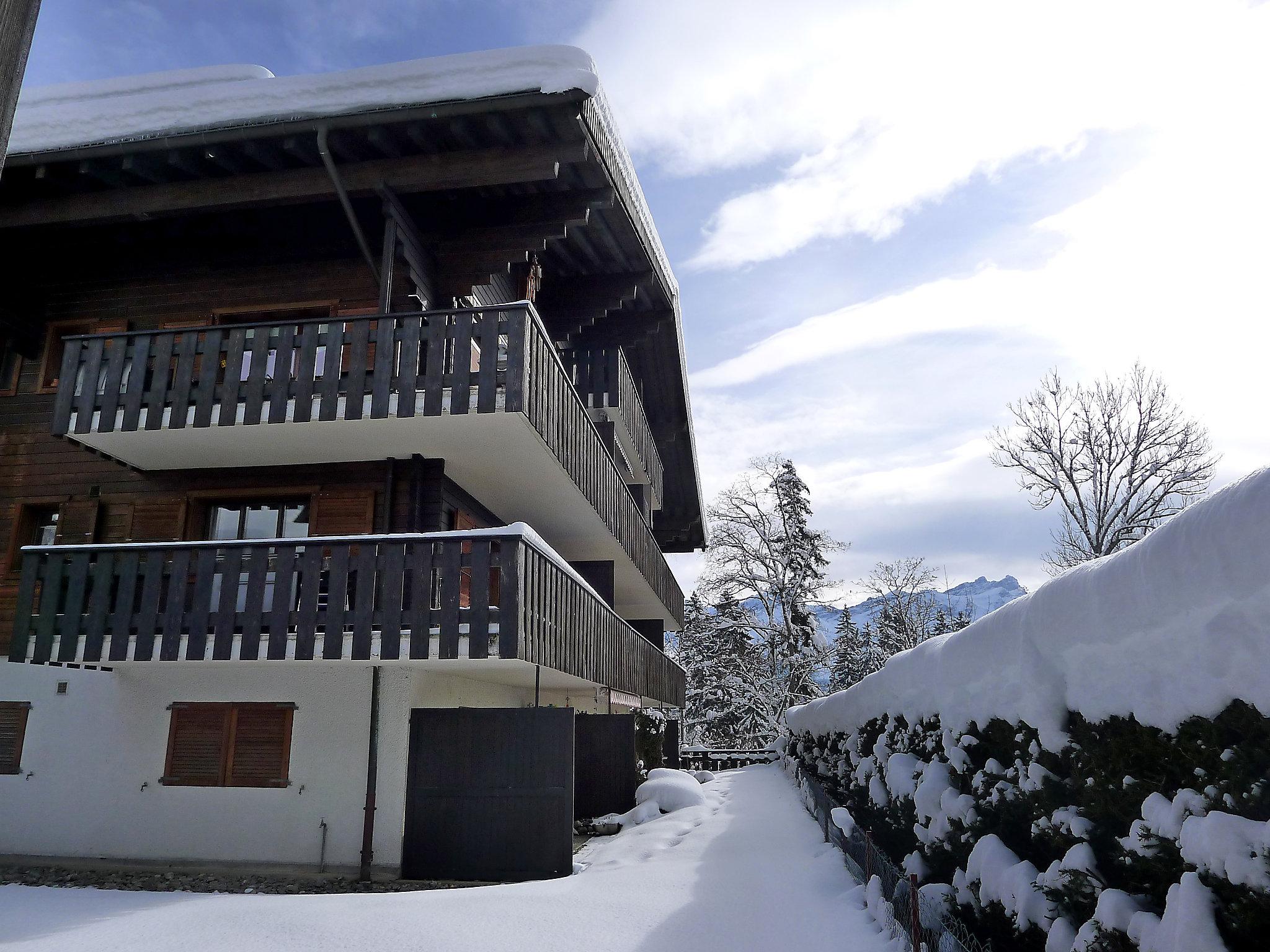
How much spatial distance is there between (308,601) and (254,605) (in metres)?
0.69

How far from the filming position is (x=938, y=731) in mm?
5746

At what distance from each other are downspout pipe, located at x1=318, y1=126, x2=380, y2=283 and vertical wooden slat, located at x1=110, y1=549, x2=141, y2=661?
15.8ft

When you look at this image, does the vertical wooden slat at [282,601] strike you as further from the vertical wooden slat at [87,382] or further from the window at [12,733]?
the window at [12,733]

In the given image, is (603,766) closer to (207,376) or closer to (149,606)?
(149,606)

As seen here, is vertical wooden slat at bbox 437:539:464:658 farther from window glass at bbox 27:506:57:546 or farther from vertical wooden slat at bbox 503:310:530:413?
window glass at bbox 27:506:57:546

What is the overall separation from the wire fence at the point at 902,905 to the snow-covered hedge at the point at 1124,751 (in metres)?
0.17

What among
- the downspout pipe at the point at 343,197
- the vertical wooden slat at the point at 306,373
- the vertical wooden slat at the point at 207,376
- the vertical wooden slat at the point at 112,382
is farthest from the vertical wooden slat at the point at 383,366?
the vertical wooden slat at the point at 112,382

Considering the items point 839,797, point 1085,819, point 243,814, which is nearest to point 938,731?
point 1085,819

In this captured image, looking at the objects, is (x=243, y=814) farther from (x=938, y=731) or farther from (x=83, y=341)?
(x=938, y=731)

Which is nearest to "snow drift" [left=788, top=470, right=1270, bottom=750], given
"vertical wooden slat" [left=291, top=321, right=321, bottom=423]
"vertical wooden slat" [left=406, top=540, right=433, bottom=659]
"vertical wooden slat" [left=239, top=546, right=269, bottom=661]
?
"vertical wooden slat" [left=406, top=540, right=433, bottom=659]

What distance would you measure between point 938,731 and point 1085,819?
7.97ft

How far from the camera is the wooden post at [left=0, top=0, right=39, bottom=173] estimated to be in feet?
6.98

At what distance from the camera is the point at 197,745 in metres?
11.4

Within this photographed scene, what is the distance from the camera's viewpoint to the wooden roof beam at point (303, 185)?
10.9 m
